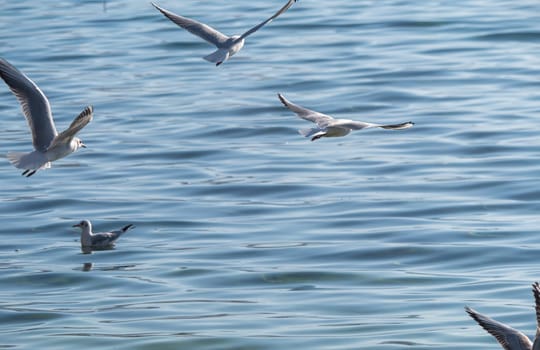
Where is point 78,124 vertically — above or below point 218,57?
above

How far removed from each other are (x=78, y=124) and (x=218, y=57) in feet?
7.06

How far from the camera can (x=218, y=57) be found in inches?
499

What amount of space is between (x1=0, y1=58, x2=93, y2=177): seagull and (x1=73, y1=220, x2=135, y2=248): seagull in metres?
2.81

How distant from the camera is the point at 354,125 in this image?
1149 cm

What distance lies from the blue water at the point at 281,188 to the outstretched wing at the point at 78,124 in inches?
61.9

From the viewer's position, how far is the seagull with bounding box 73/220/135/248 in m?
15.1

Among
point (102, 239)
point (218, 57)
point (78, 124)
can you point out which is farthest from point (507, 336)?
point (102, 239)

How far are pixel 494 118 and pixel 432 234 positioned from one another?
5.49 metres

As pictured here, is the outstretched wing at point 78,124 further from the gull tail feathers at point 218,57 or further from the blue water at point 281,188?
the blue water at point 281,188

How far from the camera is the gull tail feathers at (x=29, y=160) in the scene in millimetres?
11789

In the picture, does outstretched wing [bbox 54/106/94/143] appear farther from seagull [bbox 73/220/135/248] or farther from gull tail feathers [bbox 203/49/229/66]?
seagull [bbox 73/220/135/248]

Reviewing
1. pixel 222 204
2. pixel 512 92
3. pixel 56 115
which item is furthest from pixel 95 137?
pixel 512 92

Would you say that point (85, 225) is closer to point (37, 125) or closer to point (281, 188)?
point (281, 188)

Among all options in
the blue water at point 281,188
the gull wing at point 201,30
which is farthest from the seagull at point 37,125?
the gull wing at point 201,30
